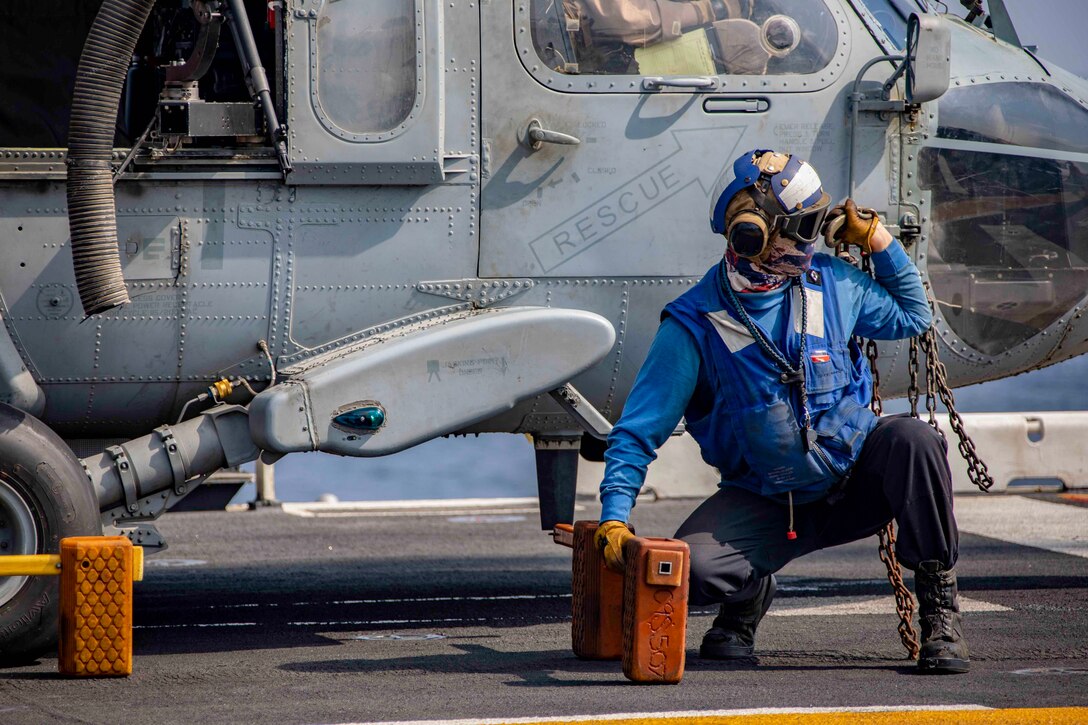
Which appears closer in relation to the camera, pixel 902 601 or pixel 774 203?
pixel 774 203

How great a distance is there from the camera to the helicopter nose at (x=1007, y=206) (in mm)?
6559

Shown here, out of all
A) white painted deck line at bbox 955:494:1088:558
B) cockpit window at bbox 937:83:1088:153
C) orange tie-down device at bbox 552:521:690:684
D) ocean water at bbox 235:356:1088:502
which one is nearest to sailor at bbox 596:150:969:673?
orange tie-down device at bbox 552:521:690:684

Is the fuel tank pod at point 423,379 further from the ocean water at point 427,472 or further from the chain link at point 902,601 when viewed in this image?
the ocean water at point 427,472

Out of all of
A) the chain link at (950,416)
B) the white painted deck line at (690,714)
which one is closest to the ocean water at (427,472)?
the chain link at (950,416)

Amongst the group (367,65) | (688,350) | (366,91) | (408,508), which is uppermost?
(367,65)

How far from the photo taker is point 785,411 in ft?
17.0

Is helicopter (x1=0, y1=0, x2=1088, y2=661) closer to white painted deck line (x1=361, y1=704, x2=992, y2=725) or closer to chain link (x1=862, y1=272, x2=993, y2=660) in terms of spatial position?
chain link (x1=862, y1=272, x2=993, y2=660)

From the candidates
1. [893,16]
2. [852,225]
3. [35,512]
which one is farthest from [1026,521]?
[35,512]

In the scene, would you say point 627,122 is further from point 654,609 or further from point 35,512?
point 35,512

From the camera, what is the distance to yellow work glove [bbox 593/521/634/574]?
503 centimetres

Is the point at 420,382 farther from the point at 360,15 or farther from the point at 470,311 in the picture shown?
the point at 360,15

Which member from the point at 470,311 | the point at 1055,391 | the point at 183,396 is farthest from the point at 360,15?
the point at 1055,391

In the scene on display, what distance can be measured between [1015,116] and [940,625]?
264 cm

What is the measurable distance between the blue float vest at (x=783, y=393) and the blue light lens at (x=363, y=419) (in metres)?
1.35
